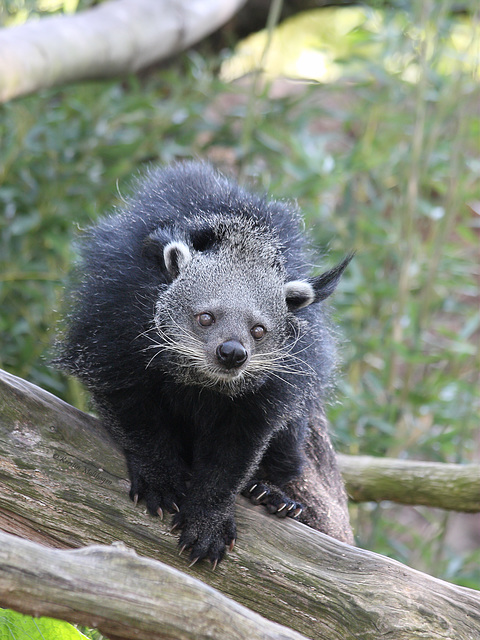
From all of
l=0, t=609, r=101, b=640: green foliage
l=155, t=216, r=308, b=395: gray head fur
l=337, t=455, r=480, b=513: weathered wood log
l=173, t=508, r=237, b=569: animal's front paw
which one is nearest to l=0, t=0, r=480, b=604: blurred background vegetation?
l=337, t=455, r=480, b=513: weathered wood log

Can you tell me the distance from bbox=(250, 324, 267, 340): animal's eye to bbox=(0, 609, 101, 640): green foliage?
3.86ft

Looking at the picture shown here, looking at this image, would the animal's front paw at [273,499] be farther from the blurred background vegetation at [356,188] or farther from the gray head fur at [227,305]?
the blurred background vegetation at [356,188]

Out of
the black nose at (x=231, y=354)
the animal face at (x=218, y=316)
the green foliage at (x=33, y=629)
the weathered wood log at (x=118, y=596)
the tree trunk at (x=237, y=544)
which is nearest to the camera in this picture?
Result: the weathered wood log at (x=118, y=596)

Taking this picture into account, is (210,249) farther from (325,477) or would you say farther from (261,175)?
(261,175)

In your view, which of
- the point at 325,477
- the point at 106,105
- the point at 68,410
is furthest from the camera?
the point at 106,105

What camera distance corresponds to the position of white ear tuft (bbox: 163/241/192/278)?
2.80m

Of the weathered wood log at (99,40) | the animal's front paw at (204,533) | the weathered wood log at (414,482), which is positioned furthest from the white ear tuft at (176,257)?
the weathered wood log at (414,482)

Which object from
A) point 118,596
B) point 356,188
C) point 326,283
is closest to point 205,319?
point 326,283

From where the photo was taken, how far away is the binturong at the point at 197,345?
2.84 m

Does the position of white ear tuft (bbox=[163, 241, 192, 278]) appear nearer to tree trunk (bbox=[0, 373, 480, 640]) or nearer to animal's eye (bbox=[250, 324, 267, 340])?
animal's eye (bbox=[250, 324, 267, 340])

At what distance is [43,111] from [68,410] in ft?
9.24

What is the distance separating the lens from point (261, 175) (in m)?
5.29

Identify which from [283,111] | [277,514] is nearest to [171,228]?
[277,514]

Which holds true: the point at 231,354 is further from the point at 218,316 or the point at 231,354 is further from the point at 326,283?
the point at 326,283
